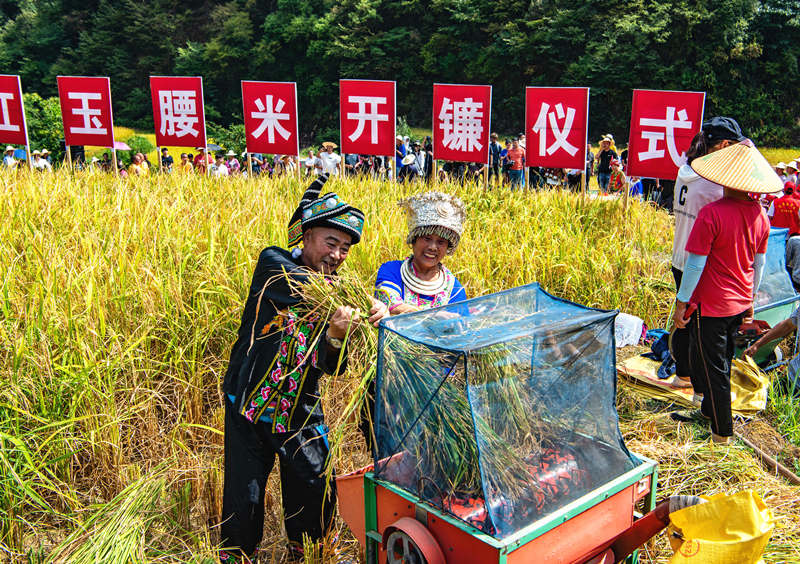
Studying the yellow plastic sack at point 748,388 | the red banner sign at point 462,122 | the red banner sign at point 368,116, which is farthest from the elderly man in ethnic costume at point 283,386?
the red banner sign at point 368,116

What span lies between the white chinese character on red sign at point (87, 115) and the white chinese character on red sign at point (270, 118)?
1.80 meters

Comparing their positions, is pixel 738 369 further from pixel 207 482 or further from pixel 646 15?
pixel 646 15

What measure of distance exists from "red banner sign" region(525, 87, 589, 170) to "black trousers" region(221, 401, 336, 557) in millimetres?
4858

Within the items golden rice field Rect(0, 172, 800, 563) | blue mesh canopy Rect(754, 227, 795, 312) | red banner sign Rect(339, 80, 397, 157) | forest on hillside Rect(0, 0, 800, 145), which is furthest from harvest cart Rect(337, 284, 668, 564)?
forest on hillside Rect(0, 0, 800, 145)

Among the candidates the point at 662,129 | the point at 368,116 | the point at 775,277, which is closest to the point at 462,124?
the point at 368,116

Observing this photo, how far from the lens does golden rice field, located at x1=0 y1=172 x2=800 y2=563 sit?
222cm

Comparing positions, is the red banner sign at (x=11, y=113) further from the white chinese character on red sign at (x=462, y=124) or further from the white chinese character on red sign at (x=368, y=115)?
the white chinese character on red sign at (x=462, y=124)

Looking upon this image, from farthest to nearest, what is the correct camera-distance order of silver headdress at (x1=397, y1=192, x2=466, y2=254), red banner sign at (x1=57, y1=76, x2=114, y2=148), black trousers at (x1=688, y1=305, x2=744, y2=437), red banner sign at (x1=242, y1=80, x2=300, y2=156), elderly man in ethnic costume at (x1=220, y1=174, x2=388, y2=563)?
red banner sign at (x1=57, y1=76, x2=114, y2=148) → red banner sign at (x1=242, y1=80, x2=300, y2=156) → black trousers at (x1=688, y1=305, x2=744, y2=437) → silver headdress at (x1=397, y1=192, x2=466, y2=254) → elderly man in ethnic costume at (x1=220, y1=174, x2=388, y2=563)

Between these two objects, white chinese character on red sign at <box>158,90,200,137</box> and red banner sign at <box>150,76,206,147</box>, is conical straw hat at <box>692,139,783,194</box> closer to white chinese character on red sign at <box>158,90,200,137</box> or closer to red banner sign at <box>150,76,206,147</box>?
red banner sign at <box>150,76,206,147</box>

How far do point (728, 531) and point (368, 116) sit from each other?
243 inches

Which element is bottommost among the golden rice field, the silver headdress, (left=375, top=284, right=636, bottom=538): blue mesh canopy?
the golden rice field

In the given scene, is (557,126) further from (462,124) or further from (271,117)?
(271,117)

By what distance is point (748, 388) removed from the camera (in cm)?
341

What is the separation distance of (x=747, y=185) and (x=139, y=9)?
1239 inches
